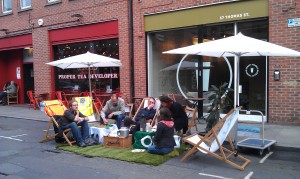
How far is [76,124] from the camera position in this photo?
7.88 metres

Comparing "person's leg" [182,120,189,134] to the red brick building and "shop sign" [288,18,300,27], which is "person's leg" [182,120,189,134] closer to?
the red brick building

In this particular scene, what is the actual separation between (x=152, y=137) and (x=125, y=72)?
18.0 ft

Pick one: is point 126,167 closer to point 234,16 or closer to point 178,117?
point 178,117

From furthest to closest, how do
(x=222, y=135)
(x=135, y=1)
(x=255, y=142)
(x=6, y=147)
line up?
(x=135, y=1), (x=6, y=147), (x=255, y=142), (x=222, y=135)

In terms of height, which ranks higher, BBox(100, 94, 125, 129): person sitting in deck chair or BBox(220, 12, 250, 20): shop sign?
BBox(220, 12, 250, 20): shop sign

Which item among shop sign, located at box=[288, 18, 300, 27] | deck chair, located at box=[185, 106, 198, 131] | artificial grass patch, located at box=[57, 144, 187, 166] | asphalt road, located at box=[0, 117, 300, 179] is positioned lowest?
asphalt road, located at box=[0, 117, 300, 179]

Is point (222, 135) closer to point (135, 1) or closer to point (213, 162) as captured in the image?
point (213, 162)

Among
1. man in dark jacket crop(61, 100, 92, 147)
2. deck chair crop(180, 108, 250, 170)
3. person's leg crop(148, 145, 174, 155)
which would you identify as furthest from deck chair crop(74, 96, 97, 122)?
deck chair crop(180, 108, 250, 170)

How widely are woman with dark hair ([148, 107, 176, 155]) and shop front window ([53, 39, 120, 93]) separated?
6.48 m

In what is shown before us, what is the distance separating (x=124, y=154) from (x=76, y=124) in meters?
1.58

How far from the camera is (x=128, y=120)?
830cm

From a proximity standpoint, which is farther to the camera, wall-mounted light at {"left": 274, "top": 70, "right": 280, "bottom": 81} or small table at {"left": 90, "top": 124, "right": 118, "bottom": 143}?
wall-mounted light at {"left": 274, "top": 70, "right": 280, "bottom": 81}

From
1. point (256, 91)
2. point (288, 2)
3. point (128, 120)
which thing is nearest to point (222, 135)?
point (128, 120)

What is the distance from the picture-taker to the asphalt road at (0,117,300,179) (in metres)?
5.70
